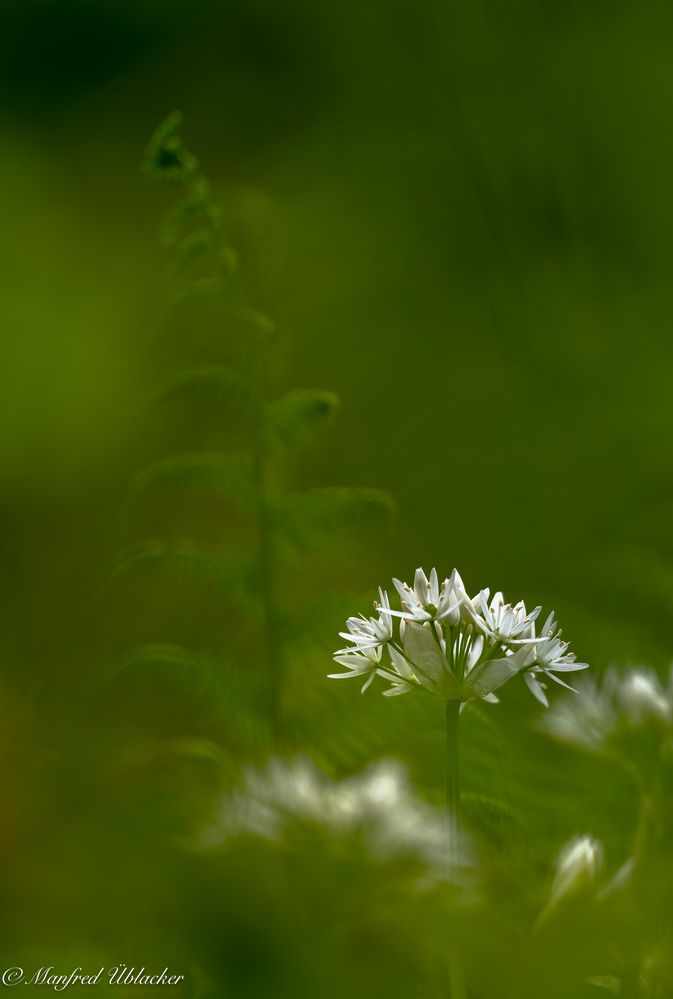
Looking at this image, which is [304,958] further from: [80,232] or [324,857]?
[80,232]

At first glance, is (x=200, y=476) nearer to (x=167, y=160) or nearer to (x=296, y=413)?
(x=296, y=413)

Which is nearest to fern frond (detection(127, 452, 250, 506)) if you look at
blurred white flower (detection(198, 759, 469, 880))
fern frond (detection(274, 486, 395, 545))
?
fern frond (detection(274, 486, 395, 545))

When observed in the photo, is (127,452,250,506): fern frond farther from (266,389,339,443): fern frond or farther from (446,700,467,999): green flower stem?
(446,700,467,999): green flower stem

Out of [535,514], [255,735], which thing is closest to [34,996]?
[255,735]

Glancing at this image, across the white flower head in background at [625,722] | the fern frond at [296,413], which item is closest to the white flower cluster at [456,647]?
the white flower head in background at [625,722]

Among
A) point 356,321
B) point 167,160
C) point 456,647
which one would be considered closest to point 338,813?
point 456,647

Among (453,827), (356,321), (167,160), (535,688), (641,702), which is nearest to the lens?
(453,827)

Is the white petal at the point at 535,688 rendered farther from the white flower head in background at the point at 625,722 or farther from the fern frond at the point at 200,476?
the fern frond at the point at 200,476
